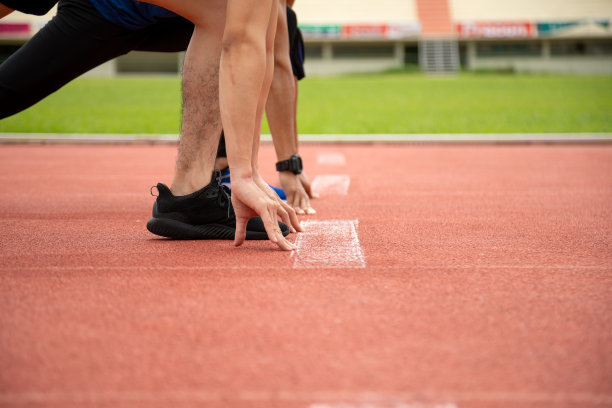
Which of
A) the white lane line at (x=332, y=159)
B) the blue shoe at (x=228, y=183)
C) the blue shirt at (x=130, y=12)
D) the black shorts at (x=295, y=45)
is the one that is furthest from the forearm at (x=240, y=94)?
the white lane line at (x=332, y=159)

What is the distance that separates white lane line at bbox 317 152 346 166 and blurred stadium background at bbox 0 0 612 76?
34921 millimetres

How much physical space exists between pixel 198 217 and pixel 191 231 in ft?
0.20

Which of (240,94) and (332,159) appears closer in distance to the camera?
(240,94)

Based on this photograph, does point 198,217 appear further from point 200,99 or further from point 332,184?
point 332,184

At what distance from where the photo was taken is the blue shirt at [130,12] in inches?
119

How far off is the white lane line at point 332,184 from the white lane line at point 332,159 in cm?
100

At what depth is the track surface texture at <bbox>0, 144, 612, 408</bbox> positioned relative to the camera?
1.38 metres

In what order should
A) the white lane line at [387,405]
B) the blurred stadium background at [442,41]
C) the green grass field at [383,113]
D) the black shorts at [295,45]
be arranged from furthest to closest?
the blurred stadium background at [442,41], the green grass field at [383,113], the black shorts at [295,45], the white lane line at [387,405]

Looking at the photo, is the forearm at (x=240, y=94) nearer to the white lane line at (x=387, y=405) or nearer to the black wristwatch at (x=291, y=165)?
the black wristwatch at (x=291, y=165)

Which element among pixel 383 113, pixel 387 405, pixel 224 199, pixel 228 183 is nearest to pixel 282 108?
pixel 228 183

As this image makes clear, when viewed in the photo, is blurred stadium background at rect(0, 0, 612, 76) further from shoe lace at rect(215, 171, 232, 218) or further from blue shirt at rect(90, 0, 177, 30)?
shoe lace at rect(215, 171, 232, 218)

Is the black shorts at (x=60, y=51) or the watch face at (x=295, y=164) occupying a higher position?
the black shorts at (x=60, y=51)

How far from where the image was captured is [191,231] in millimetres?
2816

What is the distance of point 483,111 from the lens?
13602 millimetres
